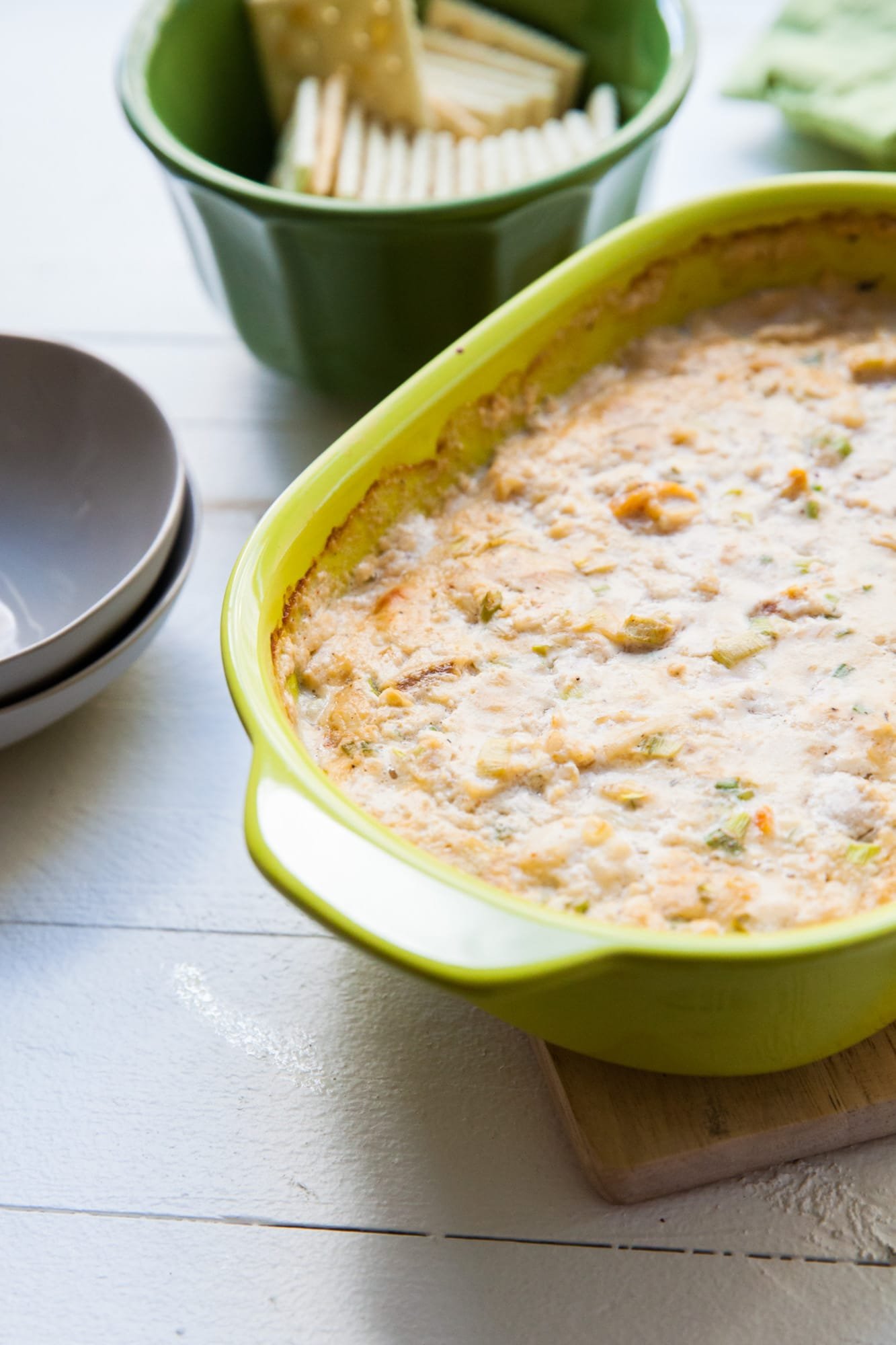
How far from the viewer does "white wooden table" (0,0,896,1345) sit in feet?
2.71

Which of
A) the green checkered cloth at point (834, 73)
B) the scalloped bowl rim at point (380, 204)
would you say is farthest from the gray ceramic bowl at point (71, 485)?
the green checkered cloth at point (834, 73)

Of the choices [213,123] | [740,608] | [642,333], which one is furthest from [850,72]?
[740,608]

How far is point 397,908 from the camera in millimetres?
705

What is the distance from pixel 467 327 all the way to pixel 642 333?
0.62 ft

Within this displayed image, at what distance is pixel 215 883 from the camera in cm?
108

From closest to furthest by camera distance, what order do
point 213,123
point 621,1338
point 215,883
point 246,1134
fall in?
point 621,1338 → point 246,1134 → point 215,883 → point 213,123

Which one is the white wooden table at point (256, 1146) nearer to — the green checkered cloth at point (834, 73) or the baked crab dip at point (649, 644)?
the baked crab dip at point (649, 644)

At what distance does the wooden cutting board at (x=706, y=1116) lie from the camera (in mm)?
834

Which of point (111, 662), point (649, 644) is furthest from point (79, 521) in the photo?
point (649, 644)

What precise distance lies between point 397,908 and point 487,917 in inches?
2.0

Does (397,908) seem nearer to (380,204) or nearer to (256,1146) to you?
(256,1146)

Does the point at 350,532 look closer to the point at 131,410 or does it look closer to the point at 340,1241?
the point at 131,410

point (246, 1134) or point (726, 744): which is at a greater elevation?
point (726, 744)

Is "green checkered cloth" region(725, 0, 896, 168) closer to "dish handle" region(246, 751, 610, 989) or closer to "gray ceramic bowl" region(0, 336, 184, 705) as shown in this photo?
"gray ceramic bowl" region(0, 336, 184, 705)
